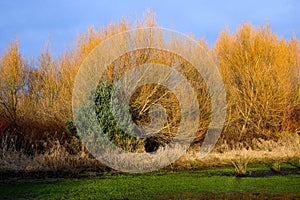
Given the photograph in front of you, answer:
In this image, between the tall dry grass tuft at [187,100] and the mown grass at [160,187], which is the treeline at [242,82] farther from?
the mown grass at [160,187]

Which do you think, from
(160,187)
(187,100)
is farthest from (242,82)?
(160,187)

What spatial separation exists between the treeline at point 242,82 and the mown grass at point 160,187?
8922mm

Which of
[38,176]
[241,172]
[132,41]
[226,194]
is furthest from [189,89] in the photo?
[226,194]

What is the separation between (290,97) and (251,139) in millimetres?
3647

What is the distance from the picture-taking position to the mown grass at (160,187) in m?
9.56

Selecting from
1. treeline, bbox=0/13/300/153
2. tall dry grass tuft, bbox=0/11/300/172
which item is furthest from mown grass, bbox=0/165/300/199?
treeline, bbox=0/13/300/153

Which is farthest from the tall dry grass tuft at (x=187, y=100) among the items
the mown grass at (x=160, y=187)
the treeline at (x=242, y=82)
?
the mown grass at (x=160, y=187)

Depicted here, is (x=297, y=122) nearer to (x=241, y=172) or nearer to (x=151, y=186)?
(x=241, y=172)

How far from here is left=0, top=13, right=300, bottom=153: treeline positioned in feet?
74.2

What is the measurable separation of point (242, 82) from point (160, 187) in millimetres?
14242

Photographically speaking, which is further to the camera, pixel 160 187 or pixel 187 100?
pixel 187 100

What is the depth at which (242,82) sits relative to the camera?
2380 centimetres

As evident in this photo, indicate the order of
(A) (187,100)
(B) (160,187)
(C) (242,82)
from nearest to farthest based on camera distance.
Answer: (B) (160,187), (A) (187,100), (C) (242,82)

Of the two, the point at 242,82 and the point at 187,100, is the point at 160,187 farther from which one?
the point at 242,82
